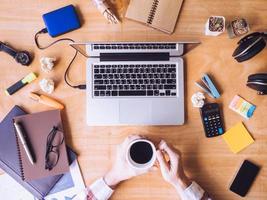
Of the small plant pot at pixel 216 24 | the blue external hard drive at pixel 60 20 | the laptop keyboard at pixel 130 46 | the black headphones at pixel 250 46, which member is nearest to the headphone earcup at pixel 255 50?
the black headphones at pixel 250 46

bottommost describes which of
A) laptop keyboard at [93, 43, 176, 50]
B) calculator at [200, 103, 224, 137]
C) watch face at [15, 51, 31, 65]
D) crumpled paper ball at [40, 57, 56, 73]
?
calculator at [200, 103, 224, 137]

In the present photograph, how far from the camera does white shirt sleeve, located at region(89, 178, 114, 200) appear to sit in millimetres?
1124

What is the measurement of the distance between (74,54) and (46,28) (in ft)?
0.40

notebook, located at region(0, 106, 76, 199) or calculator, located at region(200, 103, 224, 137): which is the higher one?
calculator, located at region(200, 103, 224, 137)

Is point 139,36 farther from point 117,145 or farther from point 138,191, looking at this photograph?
point 138,191

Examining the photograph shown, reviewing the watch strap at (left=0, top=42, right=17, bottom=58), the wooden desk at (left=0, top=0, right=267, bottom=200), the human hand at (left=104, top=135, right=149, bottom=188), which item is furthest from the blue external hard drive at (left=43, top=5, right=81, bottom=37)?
the human hand at (left=104, top=135, right=149, bottom=188)

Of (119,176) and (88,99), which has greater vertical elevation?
(88,99)

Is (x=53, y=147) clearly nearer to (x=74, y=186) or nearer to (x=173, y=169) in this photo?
(x=74, y=186)

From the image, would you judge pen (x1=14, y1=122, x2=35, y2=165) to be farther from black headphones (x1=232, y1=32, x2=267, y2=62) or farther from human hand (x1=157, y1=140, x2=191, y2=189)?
black headphones (x1=232, y1=32, x2=267, y2=62)

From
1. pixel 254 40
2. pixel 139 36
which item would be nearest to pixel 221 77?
pixel 254 40

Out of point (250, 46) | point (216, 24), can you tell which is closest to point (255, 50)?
point (250, 46)

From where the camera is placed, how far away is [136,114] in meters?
1.16

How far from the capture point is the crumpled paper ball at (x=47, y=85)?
1.16 meters

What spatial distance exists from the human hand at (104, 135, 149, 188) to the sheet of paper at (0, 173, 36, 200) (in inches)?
10.4
